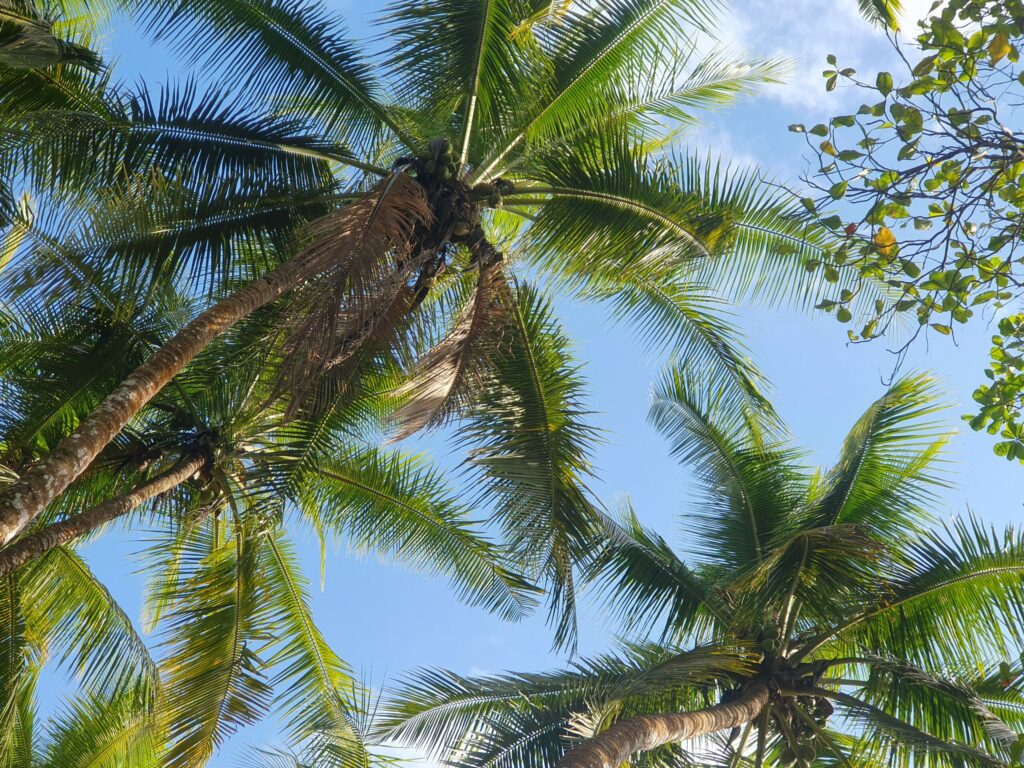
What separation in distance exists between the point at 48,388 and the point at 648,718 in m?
6.18

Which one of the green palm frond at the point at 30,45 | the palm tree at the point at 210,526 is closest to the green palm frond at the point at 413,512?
the palm tree at the point at 210,526

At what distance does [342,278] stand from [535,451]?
302cm

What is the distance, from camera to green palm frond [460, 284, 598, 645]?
30.5 ft

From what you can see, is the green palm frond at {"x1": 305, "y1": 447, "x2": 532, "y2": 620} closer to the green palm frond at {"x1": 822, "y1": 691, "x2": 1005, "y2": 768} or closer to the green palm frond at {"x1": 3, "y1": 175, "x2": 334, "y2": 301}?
the green palm frond at {"x1": 3, "y1": 175, "x2": 334, "y2": 301}

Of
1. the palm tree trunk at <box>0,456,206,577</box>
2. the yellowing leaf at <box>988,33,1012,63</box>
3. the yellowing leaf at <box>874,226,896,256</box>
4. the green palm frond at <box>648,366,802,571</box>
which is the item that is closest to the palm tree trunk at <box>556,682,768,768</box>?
the green palm frond at <box>648,366,802,571</box>

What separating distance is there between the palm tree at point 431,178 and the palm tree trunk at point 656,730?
174 centimetres

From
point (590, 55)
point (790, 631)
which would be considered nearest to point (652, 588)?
point (790, 631)

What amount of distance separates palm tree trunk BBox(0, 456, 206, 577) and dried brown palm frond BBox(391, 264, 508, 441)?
2004 mm

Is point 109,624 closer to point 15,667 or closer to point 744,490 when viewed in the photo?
point 15,667

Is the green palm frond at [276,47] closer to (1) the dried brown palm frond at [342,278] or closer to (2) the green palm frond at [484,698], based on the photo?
(1) the dried brown palm frond at [342,278]

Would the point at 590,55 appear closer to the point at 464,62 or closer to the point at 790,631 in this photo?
the point at 464,62

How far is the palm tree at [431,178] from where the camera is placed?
A: 888cm

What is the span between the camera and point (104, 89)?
30.1ft

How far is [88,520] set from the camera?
8258 millimetres
